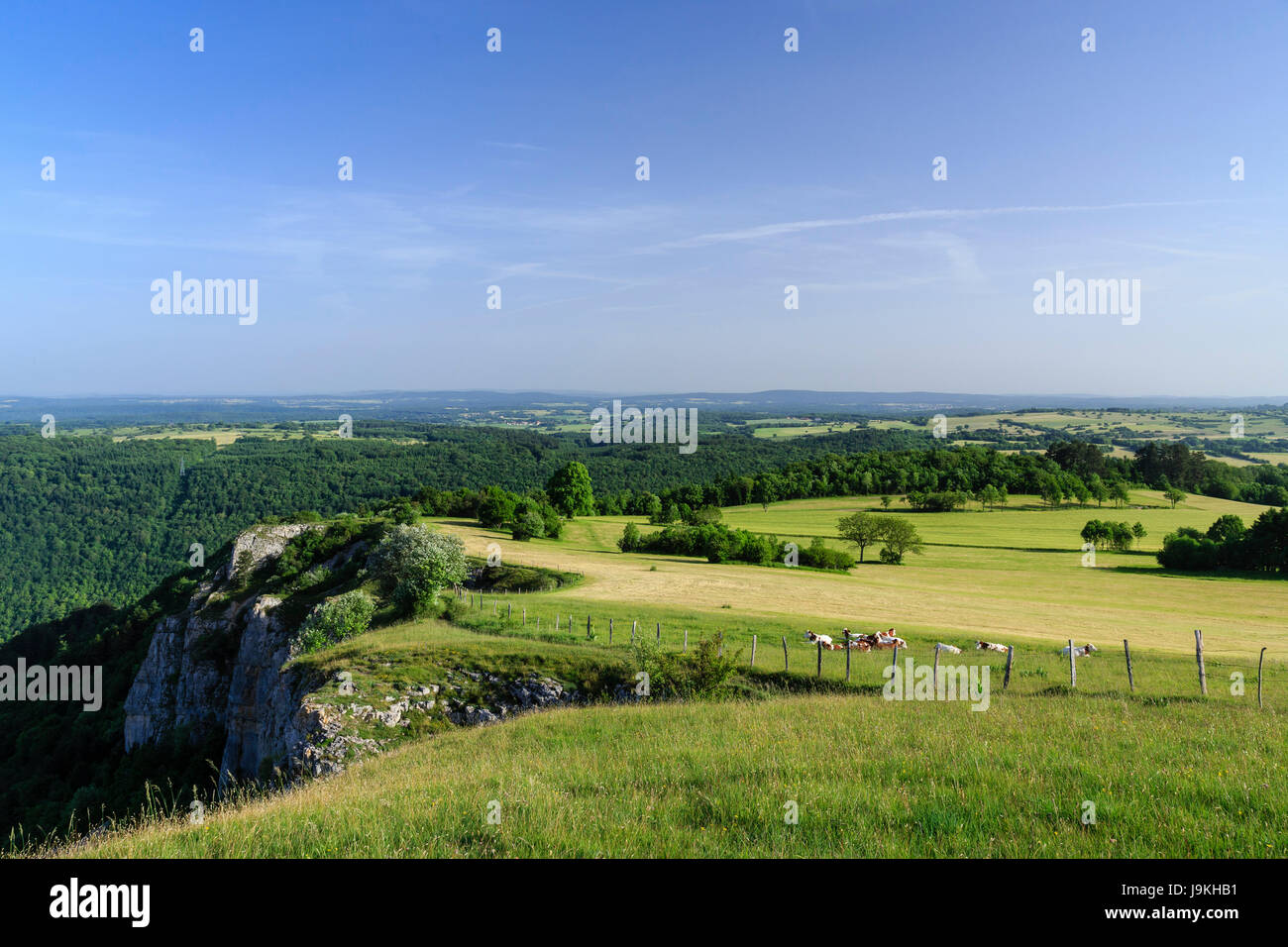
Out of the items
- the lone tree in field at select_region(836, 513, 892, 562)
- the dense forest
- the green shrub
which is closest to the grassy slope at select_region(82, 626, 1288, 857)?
the green shrub

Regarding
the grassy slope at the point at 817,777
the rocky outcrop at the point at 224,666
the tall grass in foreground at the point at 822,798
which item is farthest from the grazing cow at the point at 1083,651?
the rocky outcrop at the point at 224,666

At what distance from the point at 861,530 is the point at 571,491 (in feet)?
129

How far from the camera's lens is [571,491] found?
294 feet

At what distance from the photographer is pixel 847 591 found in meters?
46.2

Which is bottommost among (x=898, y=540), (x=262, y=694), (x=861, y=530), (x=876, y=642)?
(x=262, y=694)

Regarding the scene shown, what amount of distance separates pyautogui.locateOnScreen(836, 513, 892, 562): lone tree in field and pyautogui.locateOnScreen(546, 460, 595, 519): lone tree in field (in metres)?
35.8

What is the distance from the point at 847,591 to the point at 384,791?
42151 mm

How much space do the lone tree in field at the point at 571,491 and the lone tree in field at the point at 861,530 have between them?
117ft

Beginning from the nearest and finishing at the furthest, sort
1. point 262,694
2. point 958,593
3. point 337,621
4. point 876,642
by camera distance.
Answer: point 876,642, point 337,621, point 262,694, point 958,593

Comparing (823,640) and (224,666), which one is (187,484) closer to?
(224,666)

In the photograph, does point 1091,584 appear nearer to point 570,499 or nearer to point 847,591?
point 847,591

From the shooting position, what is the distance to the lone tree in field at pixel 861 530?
7381 cm

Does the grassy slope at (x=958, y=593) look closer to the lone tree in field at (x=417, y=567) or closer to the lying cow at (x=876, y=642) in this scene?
the lying cow at (x=876, y=642)

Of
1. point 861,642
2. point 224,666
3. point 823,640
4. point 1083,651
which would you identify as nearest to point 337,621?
point 224,666
